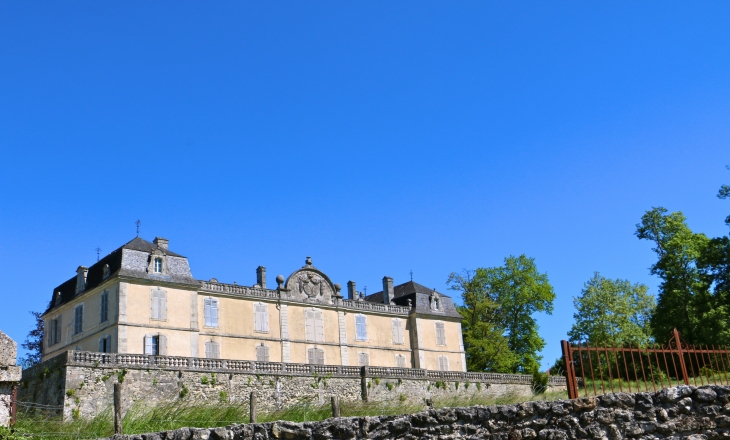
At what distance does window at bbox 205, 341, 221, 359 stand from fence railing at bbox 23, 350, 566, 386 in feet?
18.4

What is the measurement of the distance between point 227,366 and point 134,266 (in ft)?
24.0

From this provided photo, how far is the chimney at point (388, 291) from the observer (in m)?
41.5

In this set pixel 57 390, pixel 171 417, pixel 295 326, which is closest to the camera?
pixel 171 417

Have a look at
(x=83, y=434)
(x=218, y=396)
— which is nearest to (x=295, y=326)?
(x=218, y=396)

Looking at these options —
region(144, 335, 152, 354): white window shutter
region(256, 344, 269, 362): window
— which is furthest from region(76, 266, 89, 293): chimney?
region(256, 344, 269, 362): window

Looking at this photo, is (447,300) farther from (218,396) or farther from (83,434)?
(83,434)

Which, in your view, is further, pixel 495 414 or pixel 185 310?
pixel 185 310

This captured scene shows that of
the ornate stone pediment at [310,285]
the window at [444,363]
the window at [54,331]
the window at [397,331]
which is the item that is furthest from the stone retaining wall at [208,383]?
the window at [54,331]

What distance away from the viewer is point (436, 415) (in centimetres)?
757

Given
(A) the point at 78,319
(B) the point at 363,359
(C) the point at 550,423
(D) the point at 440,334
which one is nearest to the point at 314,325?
(B) the point at 363,359

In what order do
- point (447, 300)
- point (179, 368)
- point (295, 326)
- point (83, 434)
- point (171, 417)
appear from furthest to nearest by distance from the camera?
1. point (447, 300)
2. point (295, 326)
3. point (179, 368)
4. point (171, 417)
5. point (83, 434)

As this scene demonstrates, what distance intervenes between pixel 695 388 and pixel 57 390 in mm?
19986

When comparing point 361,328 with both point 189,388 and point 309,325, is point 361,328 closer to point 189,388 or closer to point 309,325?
point 309,325

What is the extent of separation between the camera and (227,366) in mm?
25672
